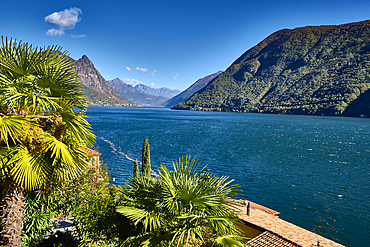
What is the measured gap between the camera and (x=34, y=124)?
501cm

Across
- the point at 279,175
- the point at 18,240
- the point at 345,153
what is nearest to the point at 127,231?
the point at 18,240

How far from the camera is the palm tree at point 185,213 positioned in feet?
16.7

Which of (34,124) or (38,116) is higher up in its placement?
(38,116)

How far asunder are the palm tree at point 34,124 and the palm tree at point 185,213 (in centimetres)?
205

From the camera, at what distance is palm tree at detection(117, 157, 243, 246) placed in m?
5.10

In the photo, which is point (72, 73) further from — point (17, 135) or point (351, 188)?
point (351, 188)

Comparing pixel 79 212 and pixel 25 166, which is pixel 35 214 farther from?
pixel 25 166

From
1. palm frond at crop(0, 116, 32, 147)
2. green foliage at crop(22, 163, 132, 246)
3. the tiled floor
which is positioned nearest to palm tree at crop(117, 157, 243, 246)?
green foliage at crop(22, 163, 132, 246)

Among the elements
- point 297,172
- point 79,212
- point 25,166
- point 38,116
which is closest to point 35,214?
point 79,212

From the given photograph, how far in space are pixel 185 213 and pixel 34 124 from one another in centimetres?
405

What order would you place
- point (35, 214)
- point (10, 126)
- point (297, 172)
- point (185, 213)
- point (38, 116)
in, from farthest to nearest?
point (297, 172) < point (35, 214) < point (185, 213) < point (38, 116) < point (10, 126)

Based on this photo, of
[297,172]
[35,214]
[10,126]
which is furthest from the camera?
[297,172]

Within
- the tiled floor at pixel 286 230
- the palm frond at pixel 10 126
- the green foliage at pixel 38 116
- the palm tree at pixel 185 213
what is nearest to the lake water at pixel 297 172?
the tiled floor at pixel 286 230

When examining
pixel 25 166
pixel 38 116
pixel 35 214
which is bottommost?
pixel 35 214
